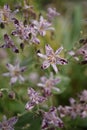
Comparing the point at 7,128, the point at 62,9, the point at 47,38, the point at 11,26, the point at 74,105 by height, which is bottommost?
the point at 7,128

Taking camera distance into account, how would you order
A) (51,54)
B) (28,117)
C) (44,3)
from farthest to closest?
1. (44,3)
2. (28,117)
3. (51,54)

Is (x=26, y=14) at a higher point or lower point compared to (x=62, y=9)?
lower

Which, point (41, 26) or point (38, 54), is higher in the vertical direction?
point (41, 26)

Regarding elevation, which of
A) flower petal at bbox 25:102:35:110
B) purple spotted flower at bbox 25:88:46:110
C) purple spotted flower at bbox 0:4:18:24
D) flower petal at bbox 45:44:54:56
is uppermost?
purple spotted flower at bbox 0:4:18:24

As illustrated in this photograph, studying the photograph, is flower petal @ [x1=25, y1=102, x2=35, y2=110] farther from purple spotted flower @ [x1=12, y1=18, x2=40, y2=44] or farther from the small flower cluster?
purple spotted flower @ [x1=12, y1=18, x2=40, y2=44]

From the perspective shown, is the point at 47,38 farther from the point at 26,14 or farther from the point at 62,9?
the point at 62,9

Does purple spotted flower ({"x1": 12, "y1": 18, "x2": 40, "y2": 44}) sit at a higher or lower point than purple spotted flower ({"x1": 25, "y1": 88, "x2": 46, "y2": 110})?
higher

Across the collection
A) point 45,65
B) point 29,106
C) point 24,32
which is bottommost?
point 29,106

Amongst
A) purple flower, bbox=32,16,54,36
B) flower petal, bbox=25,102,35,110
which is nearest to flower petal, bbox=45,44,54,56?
purple flower, bbox=32,16,54,36

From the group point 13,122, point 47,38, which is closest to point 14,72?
point 13,122

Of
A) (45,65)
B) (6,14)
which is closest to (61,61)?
(45,65)

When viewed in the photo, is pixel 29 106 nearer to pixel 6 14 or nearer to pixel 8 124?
pixel 8 124
